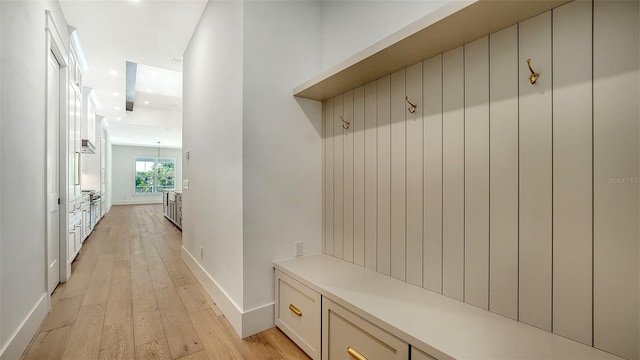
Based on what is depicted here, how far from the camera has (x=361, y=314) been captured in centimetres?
136

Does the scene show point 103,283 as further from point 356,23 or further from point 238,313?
point 356,23

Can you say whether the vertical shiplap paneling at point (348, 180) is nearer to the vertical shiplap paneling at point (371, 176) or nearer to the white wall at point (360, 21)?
the vertical shiplap paneling at point (371, 176)

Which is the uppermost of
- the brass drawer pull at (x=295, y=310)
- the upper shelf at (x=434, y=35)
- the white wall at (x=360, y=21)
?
the white wall at (x=360, y=21)

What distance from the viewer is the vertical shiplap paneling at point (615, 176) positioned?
971 millimetres

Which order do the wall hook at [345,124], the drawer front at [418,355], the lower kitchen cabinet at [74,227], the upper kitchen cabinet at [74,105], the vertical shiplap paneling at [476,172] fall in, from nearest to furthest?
the drawer front at [418,355] < the vertical shiplap paneling at [476,172] < the wall hook at [345,124] < the upper kitchen cabinet at [74,105] < the lower kitchen cabinet at [74,227]

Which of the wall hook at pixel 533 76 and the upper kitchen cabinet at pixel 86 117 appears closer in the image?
the wall hook at pixel 533 76

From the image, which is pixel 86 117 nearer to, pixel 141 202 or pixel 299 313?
pixel 299 313

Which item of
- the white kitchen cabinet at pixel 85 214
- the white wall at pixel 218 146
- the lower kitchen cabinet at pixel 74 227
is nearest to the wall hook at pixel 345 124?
the white wall at pixel 218 146

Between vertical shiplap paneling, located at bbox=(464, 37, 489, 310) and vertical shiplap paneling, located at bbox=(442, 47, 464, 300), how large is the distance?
0.03 meters

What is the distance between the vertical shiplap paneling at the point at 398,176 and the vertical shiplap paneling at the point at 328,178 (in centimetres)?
61

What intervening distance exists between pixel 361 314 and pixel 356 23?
1908 mm

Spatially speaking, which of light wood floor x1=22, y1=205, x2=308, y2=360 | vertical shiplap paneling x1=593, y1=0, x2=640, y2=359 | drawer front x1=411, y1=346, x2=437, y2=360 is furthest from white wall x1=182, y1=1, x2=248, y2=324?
vertical shiplap paneling x1=593, y1=0, x2=640, y2=359

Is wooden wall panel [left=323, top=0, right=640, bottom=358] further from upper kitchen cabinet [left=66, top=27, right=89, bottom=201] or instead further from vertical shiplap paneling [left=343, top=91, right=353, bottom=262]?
upper kitchen cabinet [left=66, top=27, right=89, bottom=201]

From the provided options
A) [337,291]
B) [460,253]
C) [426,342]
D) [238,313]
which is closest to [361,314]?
[337,291]
